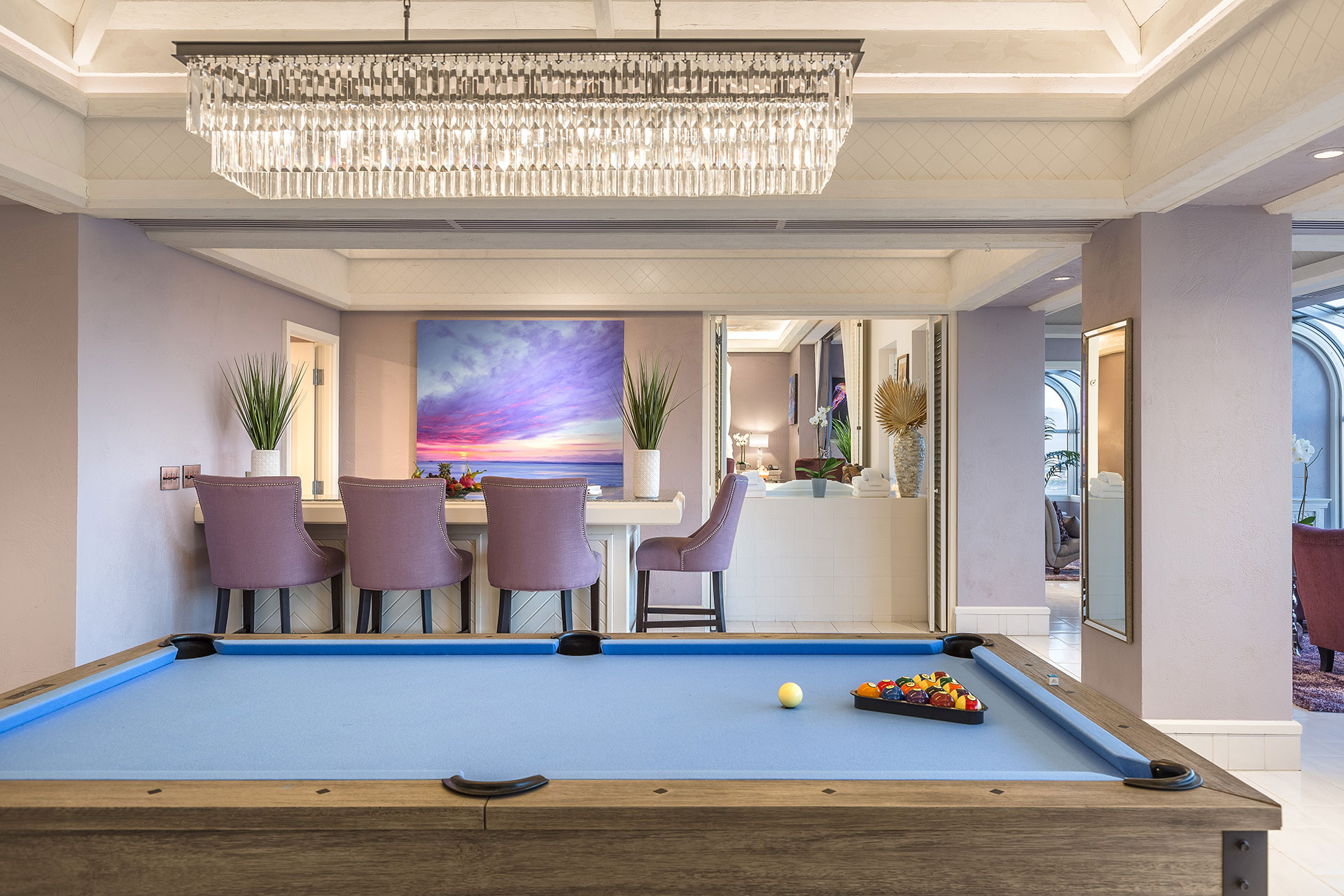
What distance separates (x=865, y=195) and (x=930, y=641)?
1.92 metres

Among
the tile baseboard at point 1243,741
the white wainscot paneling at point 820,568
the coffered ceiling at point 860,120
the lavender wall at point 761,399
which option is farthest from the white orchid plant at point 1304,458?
the lavender wall at point 761,399

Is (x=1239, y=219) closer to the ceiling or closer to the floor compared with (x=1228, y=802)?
closer to the ceiling

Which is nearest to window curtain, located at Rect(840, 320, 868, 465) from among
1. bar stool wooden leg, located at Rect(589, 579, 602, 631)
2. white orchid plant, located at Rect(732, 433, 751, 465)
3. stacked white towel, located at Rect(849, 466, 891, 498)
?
white orchid plant, located at Rect(732, 433, 751, 465)

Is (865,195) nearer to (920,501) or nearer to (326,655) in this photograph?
(326,655)

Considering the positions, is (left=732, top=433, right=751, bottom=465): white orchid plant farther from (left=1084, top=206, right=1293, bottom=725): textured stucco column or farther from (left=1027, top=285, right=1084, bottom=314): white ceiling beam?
(left=1084, top=206, right=1293, bottom=725): textured stucco column

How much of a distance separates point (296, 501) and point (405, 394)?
2.50 metres

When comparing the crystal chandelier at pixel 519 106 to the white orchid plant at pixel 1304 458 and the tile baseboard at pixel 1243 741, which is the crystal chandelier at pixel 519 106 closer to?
the tile baseboard at pixel 1243 741

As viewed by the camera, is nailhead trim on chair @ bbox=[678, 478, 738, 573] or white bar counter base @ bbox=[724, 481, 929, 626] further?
white bar counter base @ bbox=[724, 481, 929, 626]

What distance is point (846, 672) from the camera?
2109mm

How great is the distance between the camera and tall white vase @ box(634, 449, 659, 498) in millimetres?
4594

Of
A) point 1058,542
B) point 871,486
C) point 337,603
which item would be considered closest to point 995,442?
point 871,486

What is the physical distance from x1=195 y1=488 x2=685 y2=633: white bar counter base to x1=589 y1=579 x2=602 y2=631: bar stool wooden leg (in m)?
0.02

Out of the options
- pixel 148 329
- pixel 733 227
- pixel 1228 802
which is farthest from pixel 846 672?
pixel 148 329

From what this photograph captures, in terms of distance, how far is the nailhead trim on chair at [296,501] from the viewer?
149 inches
